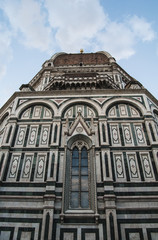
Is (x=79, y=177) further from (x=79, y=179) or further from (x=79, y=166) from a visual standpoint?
(x=79, y=166)

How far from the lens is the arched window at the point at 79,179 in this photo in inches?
364

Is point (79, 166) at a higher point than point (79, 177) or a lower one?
higher

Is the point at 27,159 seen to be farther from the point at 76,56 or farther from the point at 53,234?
the point at 76,56

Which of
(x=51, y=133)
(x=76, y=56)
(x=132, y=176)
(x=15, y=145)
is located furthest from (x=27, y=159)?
(x=76, y=56)

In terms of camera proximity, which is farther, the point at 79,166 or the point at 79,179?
the point at 79,166

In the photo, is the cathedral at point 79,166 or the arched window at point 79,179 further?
the arched window at point 79,179

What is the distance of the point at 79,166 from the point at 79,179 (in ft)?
2.31

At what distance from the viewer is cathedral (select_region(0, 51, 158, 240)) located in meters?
8.41

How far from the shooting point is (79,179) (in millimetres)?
9875

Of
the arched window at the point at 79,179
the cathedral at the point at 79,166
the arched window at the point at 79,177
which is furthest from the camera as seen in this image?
the arched window at the point at 79,179

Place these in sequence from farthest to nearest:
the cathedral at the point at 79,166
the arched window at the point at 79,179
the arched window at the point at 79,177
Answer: the arched window at the point at 79,179
the arched window at the point at 79,177
the cathedral at the point at 79,166

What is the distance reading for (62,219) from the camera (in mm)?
8453

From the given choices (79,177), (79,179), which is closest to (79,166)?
(79,177)

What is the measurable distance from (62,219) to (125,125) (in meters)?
6.31
